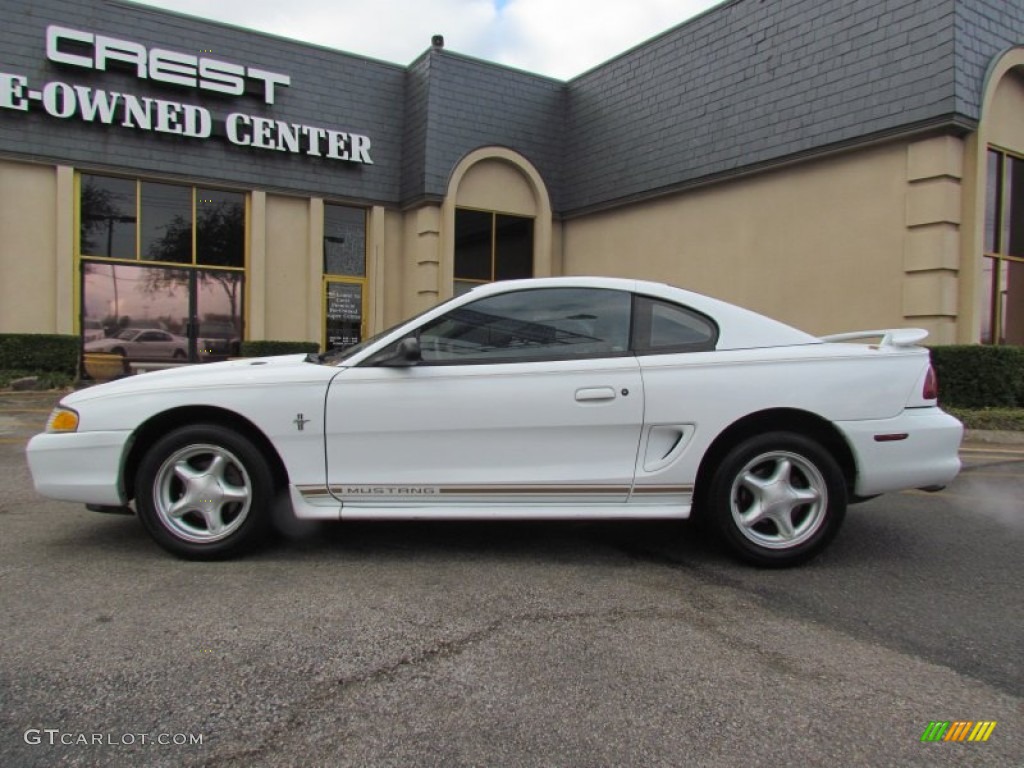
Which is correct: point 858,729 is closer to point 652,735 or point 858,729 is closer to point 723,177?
point 652,735

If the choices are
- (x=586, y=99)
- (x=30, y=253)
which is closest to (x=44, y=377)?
(x=30, y=253)

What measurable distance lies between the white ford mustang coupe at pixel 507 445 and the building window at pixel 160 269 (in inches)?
409

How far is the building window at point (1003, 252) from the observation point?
36.1 feet

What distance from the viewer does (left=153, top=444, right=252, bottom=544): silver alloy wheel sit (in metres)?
3.96

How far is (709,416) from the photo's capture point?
13.0 ft

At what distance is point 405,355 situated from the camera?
13.0 ft

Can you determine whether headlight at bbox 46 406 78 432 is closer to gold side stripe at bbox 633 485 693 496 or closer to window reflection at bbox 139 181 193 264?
gold side stripe at bbox 633 485 693 496

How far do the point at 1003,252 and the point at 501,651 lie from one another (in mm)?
11724

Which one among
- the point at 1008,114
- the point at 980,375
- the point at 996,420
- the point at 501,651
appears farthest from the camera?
the point at 1008,114

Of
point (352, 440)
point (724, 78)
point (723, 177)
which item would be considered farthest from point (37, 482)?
point (724, 78)

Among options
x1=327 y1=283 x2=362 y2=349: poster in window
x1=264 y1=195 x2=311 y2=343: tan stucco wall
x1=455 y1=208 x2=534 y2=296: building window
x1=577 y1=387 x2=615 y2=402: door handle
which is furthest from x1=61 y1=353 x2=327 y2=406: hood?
x1=455 y1=208 x2=534 y2=296: building window

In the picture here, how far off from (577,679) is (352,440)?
1.85m

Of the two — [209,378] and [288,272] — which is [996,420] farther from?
[288,272]

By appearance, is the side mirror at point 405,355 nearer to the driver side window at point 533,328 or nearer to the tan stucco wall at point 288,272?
the driver side window at point 533,328
